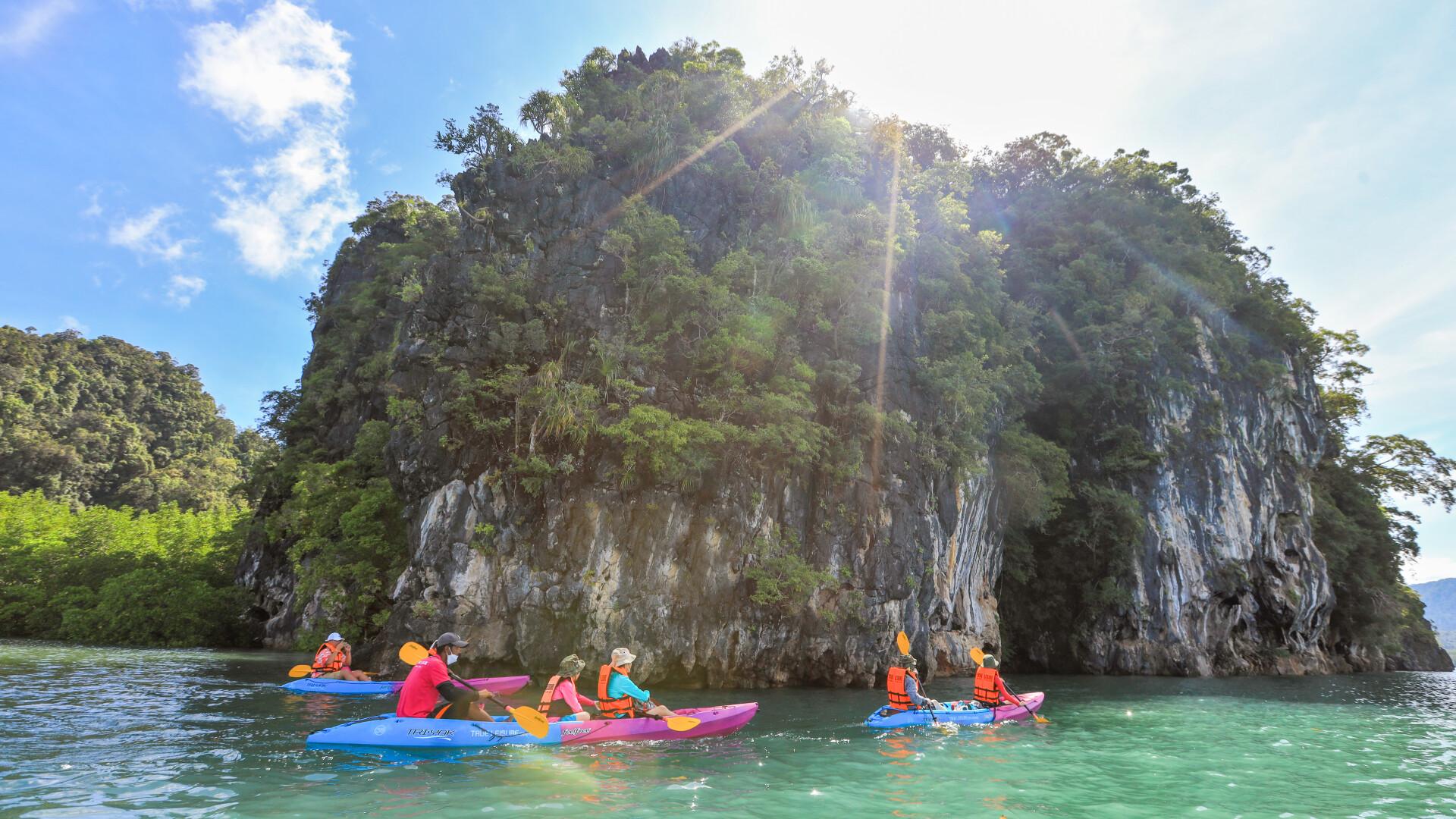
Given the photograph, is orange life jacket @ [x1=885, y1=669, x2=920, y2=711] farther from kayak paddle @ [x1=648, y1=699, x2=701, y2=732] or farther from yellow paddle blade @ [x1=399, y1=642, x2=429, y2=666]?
yellow paddle blade @ [x1=399, y1=642, x2=429, y2=666]

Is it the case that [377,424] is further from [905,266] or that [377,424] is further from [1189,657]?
[1189,657]

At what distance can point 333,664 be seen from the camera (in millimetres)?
15031

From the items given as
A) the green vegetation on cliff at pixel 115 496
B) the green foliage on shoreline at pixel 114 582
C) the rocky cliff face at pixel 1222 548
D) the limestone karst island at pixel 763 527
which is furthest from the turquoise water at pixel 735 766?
the green vegetation on cliff at pixel 115 496

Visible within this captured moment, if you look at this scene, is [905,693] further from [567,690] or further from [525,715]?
[525,715]

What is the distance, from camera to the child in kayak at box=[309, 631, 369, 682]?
48.9 feet

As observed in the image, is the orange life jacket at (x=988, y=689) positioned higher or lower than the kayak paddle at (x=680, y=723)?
higher

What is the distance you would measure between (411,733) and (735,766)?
4095 millimetres

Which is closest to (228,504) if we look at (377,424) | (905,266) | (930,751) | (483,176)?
(377,424)

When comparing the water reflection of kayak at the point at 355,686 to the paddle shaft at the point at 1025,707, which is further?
the water reflection of kayak at the point at 355,686

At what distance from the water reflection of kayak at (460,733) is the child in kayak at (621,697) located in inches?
7.6

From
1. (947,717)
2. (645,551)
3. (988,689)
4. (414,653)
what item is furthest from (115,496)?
(988,689)

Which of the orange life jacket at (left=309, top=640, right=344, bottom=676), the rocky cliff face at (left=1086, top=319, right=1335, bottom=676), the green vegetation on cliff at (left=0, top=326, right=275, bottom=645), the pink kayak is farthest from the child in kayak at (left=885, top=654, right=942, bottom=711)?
the green vegetation on cliff at (left=0, top=326, right=275, bottom=645)

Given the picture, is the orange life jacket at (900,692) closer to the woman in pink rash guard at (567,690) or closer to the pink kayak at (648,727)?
the pink kayak at (648,727)

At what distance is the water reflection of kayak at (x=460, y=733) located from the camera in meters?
8.70
